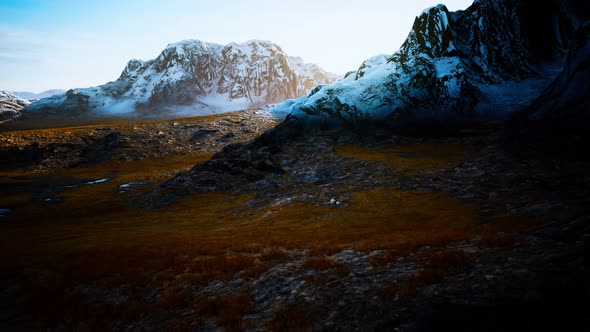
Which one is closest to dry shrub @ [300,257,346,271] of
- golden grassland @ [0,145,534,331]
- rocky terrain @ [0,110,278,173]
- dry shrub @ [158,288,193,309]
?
golden grassland @ [0,145,534,331]

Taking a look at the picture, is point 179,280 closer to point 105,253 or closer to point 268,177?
point 105,253

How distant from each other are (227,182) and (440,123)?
229 ft

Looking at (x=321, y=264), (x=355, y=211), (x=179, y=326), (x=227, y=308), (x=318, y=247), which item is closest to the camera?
(x=179, y=326)

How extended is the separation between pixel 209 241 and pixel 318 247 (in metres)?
12.4

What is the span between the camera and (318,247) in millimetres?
22391

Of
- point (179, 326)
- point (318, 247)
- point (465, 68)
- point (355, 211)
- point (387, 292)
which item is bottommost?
point (355, 211)

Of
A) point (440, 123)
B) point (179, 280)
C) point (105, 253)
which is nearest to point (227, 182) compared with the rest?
point (105, 253)

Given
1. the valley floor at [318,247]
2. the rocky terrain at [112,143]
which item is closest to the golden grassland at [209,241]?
the valley floor at [318,247]

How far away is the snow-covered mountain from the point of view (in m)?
92.8

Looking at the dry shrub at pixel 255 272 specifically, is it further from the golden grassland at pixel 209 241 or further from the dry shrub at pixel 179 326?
the dry shrub at pixel 179 326

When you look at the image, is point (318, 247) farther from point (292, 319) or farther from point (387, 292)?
point (292, 319)

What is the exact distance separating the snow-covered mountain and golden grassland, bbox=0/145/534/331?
126 feet

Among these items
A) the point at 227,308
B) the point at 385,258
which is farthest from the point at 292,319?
the point at 385,258

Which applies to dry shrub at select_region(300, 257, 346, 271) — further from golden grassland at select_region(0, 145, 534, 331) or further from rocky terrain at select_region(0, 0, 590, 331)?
rocky terrain at select_region(0, 0, 590, 331)
